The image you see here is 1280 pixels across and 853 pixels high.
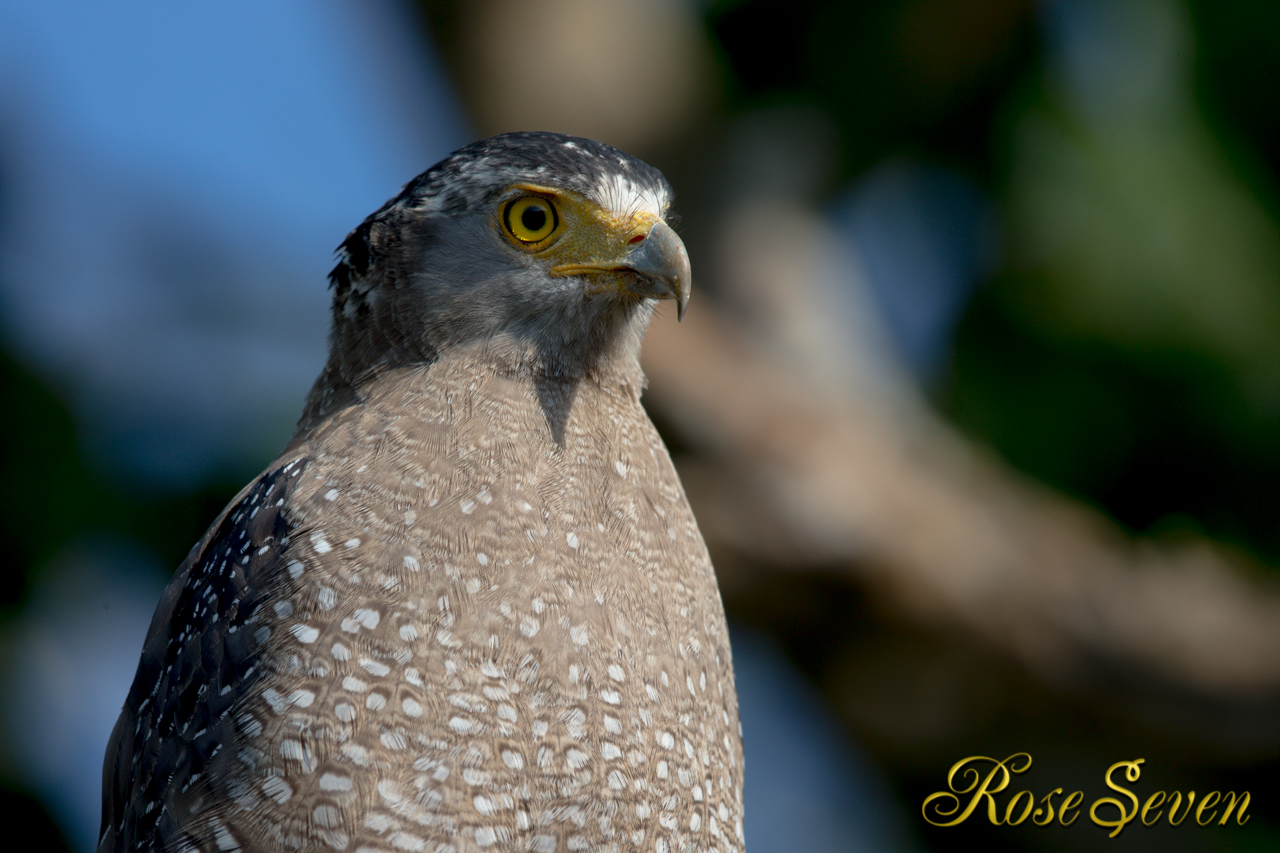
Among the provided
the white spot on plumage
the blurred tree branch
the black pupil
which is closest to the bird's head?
the black pupil

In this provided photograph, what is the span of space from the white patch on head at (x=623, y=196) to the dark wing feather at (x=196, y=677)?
1087 mm

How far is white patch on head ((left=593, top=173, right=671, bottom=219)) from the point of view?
3.21 meters

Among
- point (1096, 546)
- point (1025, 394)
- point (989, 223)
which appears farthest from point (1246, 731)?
point (989, 223)

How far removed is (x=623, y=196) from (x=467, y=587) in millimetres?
1207

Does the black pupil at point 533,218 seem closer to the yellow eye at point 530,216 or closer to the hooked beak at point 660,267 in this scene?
the yellow eye at point 530,216

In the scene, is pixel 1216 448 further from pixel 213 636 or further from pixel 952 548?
pixel 213 636

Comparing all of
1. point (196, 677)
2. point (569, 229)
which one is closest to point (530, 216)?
point (569, 229)

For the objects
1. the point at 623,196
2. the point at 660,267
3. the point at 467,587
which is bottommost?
the point at 467,587

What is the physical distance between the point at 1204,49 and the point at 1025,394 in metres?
3.41

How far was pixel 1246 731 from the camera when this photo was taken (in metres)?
7.67

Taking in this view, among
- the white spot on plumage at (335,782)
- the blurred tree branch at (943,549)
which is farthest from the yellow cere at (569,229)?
the blurred tree branch at (943,549)

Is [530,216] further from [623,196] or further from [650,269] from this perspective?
[650,269]

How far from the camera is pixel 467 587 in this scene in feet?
8.89

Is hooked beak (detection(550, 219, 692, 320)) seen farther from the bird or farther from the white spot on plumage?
the white spot on plumage
